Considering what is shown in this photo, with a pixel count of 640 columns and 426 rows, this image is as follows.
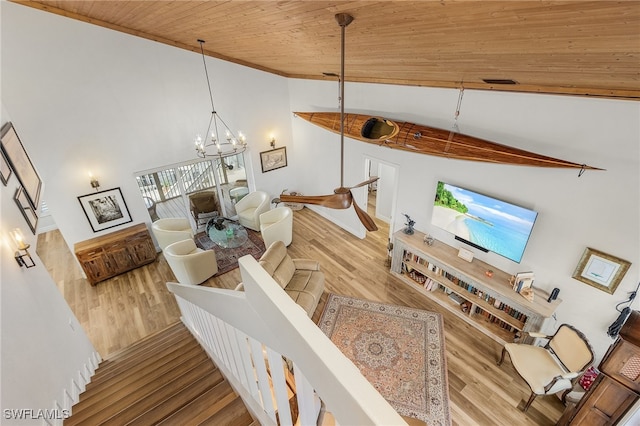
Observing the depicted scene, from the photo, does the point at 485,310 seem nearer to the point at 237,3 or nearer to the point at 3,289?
the point at 237,3

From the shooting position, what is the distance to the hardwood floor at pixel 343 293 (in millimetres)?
3326

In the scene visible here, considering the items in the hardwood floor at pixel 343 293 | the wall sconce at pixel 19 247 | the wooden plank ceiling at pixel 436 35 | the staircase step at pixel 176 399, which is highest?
the wooden plank ceiling at pixel 436 35

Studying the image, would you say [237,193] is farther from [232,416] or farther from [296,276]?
[232,416]

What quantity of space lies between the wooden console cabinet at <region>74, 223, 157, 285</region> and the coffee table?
46.9 inches

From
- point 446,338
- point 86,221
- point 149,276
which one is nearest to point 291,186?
point 149,276

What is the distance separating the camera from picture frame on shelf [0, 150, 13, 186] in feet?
9.32

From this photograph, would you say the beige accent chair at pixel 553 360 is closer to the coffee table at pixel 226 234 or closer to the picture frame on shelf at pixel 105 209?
the coffee table at pixel 226 234

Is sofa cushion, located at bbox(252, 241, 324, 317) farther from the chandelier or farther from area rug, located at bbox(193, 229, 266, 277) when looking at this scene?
the chandelier

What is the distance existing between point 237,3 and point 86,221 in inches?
194

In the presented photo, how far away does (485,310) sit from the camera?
4039mm

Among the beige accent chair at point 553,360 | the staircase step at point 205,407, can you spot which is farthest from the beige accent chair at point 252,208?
the beige accent chair at point 553,360

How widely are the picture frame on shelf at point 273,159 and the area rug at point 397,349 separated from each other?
3.71 m

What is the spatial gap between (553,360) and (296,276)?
3406 millimetres

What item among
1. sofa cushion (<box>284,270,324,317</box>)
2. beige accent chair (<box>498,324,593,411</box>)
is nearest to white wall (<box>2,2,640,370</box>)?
beige accent chair (<box>498,324,593,411</box>)
